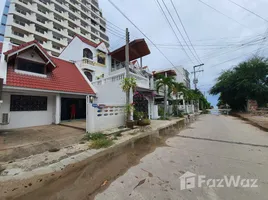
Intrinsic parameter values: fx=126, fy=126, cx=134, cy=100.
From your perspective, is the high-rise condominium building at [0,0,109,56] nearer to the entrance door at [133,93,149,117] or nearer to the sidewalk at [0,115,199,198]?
the entrance door at [133,93,149,117]

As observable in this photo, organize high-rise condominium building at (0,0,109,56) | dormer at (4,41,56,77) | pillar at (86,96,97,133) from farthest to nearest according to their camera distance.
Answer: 1. high-rise condominium building at (0,0,109,56)
2. dormer at (4,41,56,77)
3. pillar at (86,96,97,133)

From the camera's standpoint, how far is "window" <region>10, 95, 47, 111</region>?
8.14 m

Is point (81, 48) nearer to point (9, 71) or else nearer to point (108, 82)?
point (108, 82)

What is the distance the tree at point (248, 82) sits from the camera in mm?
21531

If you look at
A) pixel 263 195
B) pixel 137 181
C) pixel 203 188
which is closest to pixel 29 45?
pixel 137 181

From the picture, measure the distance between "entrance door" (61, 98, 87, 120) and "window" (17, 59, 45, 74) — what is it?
8.97 feet

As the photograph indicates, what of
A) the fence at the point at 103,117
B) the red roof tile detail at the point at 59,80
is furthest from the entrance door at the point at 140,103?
the red roof tile detail at the point at 59,80

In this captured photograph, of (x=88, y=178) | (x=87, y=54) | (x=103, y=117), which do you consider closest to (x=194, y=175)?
(x=88, y=178)

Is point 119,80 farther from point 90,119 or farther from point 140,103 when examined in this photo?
point 90,119

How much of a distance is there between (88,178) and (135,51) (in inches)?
630

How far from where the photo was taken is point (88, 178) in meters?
2.99

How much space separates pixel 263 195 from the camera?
2.34m

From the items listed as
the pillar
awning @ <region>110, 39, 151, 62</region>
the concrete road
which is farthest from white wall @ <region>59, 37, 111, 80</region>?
the concrete road

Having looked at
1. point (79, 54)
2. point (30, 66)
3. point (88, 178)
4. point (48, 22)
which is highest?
point (48, 22)
